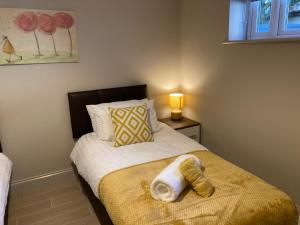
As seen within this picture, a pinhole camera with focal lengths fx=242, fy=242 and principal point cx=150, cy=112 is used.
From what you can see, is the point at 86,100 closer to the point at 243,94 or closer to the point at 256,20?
the point at 243,94

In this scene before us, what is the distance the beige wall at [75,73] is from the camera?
238 centimetres

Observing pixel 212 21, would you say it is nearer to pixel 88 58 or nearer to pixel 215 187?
pixel 88 58

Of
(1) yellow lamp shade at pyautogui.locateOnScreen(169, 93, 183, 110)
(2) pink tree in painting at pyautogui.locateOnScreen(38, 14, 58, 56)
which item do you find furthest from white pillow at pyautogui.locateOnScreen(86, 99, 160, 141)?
(2) pink tree in painting at pyautogui.locateOnScreen(38, 14, 58, 56)

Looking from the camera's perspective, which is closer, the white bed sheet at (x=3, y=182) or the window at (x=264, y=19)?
the white bed sheet at (x=3, y=182)

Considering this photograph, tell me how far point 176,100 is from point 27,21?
5.99ft

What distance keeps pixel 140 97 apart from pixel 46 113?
1064mm

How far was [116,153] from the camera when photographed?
215 cm

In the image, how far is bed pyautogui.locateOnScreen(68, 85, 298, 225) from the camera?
1398mm

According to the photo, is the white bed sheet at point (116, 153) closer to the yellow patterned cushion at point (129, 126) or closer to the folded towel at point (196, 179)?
the yellow patterned cushion at point (129, 126)

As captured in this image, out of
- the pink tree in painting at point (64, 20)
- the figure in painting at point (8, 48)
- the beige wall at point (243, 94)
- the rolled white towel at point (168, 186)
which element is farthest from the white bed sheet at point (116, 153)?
the pink tree in painting at point (64, 20)

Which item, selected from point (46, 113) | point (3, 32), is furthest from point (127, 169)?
point (3, 32)

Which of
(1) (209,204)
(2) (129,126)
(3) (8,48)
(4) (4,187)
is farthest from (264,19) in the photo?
(4) (4,187)

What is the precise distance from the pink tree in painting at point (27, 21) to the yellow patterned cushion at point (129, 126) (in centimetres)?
107

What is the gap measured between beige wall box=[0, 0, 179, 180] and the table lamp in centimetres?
34
